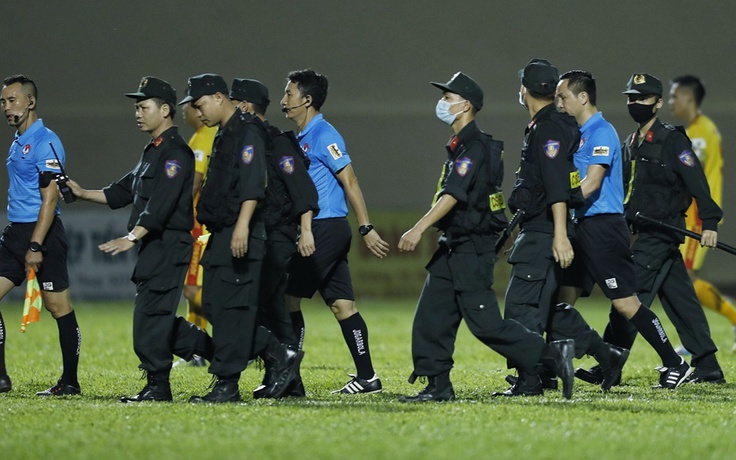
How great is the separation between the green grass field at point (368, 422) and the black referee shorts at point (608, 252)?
0.79 metres

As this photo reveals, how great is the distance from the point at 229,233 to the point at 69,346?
1720mm

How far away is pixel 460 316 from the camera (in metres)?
7.45

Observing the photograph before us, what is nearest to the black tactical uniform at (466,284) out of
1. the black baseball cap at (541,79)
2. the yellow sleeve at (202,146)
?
the black baseball cap at (541,79)

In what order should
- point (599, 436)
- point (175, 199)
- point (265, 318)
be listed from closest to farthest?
point (599, 436) → point (175, 199) → point (265, 318)

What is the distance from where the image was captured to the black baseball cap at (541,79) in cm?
779

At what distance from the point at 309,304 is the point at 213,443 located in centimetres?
1301

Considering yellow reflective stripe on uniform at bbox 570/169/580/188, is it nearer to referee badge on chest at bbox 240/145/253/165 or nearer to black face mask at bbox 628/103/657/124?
black face mask at bbox 628/103/657/124

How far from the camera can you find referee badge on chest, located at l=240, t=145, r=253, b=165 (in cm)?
729

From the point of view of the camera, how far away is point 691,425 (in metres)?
6.52

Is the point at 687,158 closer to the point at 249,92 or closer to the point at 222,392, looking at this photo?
the point at 249,92

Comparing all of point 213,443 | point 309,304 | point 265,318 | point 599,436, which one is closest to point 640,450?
point 599,436

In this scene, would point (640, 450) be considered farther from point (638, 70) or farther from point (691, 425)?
point (638, 70)

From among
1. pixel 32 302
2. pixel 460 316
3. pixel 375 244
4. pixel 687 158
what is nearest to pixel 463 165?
Answer: pixel 460 316

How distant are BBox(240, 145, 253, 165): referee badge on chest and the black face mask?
125 inches
